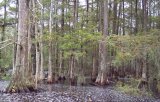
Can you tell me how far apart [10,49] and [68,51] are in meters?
15.7

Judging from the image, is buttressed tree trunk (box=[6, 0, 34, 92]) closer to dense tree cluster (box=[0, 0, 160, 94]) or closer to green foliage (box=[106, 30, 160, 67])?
dense tree cluster (box=[0, 0, 160, 94])

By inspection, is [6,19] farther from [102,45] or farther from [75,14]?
[102,45]

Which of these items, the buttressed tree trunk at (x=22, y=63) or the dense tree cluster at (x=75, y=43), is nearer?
the buttressed tree trunk at (x=22, y=63)

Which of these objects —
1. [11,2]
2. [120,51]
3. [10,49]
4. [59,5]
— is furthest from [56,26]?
[120,51]

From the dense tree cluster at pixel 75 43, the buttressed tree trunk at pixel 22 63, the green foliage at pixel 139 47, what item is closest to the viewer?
the green foliage at pixel 139 47

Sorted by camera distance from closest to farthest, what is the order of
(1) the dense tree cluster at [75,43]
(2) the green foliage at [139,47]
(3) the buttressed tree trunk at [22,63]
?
(2) the green foliage at [139,47]
(3) the buttressed tree trunk at [22,63]
(1) the dense tree cluster at [75,43]

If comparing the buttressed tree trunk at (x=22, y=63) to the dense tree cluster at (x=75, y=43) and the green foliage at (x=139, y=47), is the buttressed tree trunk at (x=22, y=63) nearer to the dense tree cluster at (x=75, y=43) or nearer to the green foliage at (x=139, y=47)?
the dense tree cluster at (x=75, y=43)

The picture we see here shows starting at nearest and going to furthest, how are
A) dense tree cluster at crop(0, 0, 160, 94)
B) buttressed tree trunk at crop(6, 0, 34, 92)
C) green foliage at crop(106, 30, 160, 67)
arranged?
green foliage at crop(106, 30, 160, 67), buttressed tree trunk at crop(6, 0, 34, 92), dense tree cluster at crop(0, 0, 160, 94)

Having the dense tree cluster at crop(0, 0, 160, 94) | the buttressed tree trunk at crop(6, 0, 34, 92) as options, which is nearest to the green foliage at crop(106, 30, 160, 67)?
the dense tree cluster at crop(0, 0, 160, 94)

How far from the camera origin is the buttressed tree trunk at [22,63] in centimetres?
1630

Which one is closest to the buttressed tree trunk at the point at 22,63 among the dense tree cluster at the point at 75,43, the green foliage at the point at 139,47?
the dense tree cluster at the point at 75,43

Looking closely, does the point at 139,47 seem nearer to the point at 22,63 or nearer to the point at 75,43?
the point at 22,63

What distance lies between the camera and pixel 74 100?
13.5 m

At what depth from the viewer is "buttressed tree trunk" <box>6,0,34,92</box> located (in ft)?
53.5
